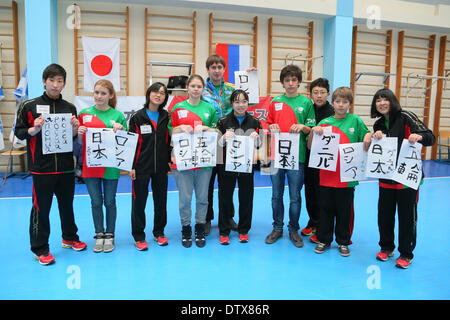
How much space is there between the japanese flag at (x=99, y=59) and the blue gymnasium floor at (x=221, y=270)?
344 cm

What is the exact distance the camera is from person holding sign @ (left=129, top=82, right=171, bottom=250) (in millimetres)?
2775

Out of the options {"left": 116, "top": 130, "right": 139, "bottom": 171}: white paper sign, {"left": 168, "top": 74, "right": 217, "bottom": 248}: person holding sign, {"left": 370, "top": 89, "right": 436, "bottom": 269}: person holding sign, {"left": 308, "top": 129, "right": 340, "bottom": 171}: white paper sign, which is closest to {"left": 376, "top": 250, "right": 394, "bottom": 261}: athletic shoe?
{"left": 370, "top": 89, "right": 436, "bottom": 269}: person holding sign

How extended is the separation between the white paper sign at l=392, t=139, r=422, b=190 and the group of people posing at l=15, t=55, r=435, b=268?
0.07 meters

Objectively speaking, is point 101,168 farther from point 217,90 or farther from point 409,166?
point 409,166

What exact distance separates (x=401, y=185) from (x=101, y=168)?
2453 millimetres

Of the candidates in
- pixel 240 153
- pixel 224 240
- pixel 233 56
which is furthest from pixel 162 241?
pixel 233 56

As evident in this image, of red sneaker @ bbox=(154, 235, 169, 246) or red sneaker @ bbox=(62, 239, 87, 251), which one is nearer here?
red sneaker @ bbox=(62, 239, 87, 251)

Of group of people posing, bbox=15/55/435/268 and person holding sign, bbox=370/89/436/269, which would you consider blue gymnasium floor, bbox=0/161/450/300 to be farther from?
person holding sign, bbox=370/89/436/269

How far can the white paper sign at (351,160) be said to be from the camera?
2662mm

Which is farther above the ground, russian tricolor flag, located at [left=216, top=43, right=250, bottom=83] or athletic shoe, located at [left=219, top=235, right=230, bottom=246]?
russian tricolor flag, located at [left=216, top=43, right=250, bottom=83]

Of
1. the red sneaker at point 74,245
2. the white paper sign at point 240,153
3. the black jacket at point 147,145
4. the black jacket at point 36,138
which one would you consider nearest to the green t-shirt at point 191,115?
the black jacket at point 147,145
